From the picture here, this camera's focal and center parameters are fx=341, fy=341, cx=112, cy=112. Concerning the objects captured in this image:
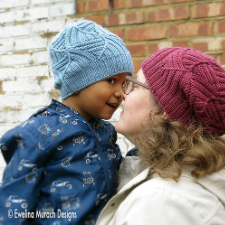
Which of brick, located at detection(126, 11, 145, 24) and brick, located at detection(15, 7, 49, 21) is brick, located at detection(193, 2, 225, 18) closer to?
brick, located at detection(126, 11, 145, 24)

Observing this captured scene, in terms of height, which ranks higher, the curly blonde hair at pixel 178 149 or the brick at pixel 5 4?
the brick at pixel 5 4

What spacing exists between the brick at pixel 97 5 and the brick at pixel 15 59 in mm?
646

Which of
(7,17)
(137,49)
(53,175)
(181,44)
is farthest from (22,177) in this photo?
(7,17)

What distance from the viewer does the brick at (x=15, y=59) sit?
2803 mm

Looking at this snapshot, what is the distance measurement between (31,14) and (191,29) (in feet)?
4.26

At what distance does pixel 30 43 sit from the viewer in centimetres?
279

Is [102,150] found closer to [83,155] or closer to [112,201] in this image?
[83,155]

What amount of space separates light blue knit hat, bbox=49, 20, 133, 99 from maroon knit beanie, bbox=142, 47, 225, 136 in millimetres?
322

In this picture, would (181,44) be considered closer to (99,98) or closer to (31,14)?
(99,98)

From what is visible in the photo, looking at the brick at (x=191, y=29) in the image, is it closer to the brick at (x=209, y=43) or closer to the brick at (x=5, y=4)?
the brick at (x=209, y=43)

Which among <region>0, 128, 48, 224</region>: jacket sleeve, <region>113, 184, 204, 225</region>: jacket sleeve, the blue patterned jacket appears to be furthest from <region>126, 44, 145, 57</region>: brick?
<region>113, 184, 204, 225</region>: jacket sleeve

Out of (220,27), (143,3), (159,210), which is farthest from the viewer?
(143,3)

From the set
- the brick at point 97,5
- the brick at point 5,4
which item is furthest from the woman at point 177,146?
the brick at point 5,4

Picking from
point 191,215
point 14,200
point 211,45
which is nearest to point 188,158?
point 191,215
